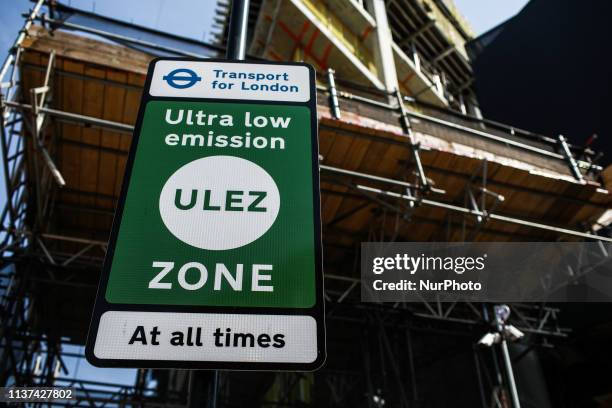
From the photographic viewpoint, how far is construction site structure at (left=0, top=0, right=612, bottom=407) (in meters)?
9.37

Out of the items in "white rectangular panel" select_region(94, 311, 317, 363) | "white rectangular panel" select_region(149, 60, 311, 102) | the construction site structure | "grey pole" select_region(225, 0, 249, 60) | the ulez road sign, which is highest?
the construction site structure

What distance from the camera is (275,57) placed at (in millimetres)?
19656

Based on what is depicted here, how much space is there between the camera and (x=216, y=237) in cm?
194

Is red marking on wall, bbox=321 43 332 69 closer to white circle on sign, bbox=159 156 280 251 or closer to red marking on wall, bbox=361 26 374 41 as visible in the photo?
red marking on wall, bbox=361 26 374 41

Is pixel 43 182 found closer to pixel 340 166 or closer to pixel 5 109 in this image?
pixel 5 109

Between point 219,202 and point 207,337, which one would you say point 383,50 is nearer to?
point 219,202

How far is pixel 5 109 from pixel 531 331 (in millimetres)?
13047

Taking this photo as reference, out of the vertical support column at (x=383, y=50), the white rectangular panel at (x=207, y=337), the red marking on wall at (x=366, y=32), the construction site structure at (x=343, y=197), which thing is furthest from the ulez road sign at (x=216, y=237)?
the red marking on wall at (x=366, y=32)

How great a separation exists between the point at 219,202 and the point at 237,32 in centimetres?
134

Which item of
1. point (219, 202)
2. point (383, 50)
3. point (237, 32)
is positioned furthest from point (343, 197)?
point (383, 50)

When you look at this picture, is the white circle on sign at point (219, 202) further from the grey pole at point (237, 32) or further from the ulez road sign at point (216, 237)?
the grey pole at point (237, 32)

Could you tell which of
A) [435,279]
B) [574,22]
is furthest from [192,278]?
[574,22]

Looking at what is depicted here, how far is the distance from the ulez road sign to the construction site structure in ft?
23.1

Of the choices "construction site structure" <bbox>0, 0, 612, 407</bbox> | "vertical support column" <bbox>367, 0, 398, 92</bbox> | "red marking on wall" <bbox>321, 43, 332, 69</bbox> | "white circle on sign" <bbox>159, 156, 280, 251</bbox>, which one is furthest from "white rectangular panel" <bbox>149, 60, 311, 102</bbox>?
"red marking on wall" <bbox>321, 43, 332, 69</bbox>
